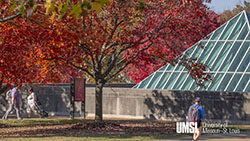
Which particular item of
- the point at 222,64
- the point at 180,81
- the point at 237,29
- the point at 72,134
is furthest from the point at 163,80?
the point at 72,134

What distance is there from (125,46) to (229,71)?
9019 millimetres

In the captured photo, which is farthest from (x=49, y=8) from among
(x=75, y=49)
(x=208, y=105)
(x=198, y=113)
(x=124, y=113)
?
(x=124, y=113)

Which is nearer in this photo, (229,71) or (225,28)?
(229,71)

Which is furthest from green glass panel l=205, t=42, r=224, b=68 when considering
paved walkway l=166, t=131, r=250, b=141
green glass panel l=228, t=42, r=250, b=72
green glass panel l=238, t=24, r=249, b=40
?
paved walkway l=166, t=131, r=250, b=141

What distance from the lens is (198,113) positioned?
637 inches

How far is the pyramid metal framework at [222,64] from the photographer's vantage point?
29.6 metres

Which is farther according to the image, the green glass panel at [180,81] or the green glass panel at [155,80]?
the green glass panel at [155,80]

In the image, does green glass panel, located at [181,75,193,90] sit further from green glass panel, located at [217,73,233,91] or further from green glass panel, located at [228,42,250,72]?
green glass panel, located at [228,42,250,72]

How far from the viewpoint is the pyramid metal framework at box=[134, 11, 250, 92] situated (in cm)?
2958

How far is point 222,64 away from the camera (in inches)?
1215

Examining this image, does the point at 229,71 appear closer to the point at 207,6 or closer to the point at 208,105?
the point at 208,105

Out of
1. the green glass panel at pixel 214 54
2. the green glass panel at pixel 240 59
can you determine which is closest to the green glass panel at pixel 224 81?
the green glass panel at pixel 240 59

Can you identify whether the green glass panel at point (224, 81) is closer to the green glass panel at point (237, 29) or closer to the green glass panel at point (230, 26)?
the green glass panel at point (237, 29)

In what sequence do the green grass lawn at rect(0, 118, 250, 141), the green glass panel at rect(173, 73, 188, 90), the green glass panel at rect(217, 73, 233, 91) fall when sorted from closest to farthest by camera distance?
the green grass lawn at rect(0, 118, 250, 141) → the green glass panel at rect(217, 73, 233, 91) → the green glass panel at rect(173, 73, 188, 90)
